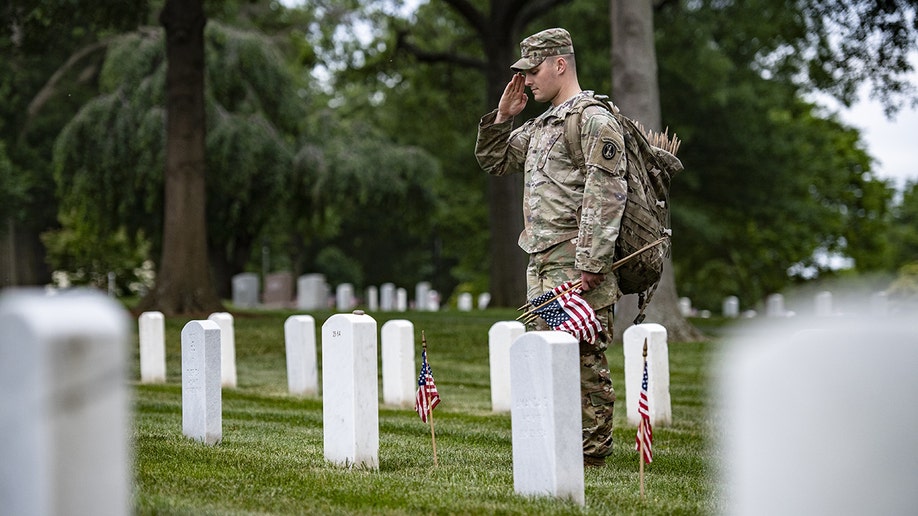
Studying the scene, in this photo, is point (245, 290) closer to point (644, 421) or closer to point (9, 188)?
point (9, 188)

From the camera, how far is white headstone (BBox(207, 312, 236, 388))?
37.7 feet

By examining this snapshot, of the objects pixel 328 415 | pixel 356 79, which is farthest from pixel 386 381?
pixel 356 79

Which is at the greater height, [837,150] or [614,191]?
[837,150]

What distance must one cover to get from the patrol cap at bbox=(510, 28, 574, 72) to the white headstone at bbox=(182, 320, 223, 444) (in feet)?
7.55

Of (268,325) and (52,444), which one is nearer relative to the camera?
(52,444)

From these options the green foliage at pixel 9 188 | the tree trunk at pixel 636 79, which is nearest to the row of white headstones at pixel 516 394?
the tree trunk at pixel 636 79

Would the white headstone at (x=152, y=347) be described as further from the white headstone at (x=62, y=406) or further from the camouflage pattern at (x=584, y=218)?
the white headstone at (x=62, y=406)

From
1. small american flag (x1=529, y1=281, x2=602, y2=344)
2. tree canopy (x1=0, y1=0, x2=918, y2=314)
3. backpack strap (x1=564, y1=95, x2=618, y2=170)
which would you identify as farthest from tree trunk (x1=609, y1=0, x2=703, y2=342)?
small american flag (x1=529, y1=281, x2=602, y2=344)

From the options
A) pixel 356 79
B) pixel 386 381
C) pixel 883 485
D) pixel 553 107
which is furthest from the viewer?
pixel 356 79

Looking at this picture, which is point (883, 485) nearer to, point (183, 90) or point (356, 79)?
point (183, 90)

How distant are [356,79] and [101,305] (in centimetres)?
2443

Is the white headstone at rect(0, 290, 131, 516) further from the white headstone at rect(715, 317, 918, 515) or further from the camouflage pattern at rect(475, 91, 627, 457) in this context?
the camouflage pattern at rect(475, 91, 627, 457)

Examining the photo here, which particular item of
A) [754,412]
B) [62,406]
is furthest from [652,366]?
[62,406]

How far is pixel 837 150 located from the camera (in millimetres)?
46250
